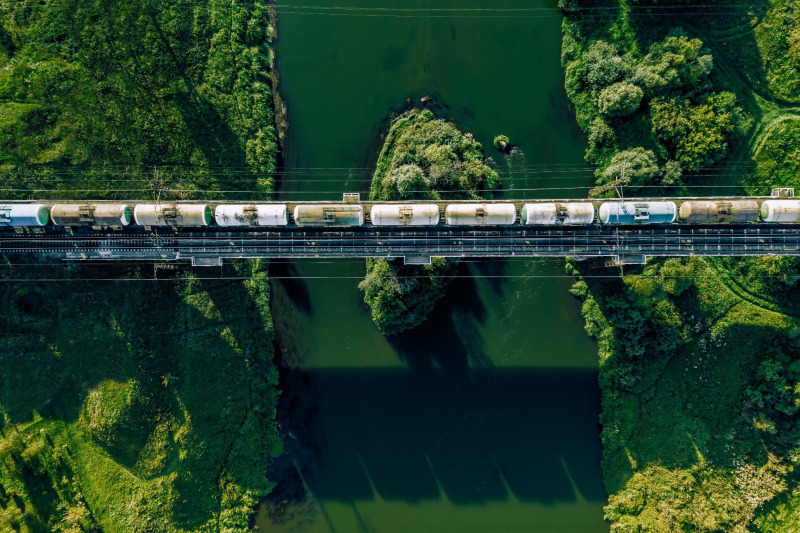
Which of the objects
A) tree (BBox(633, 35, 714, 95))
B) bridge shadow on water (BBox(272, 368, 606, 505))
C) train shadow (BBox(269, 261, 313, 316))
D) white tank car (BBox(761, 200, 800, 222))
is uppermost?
tree (BBox(633, 35, 714, 95))

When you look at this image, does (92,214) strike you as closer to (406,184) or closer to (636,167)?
(406,184)

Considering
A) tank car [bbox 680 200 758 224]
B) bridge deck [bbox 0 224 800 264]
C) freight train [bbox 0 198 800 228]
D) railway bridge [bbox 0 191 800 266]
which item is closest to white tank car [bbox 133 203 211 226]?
freight train [bbox 0 198 800 228]

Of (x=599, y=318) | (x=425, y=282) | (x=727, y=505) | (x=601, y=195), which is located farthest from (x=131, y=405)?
(x=727, y=505)

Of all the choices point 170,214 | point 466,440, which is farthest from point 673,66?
point 170,214

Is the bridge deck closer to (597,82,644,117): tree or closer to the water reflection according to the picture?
(597,82,644,117): tree

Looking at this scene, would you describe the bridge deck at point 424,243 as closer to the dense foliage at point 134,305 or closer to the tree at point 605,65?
the dense foliage at point 134,305

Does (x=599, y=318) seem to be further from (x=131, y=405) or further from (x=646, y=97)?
(x=131, y=405)

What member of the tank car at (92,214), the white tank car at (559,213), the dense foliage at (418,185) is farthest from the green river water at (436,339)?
the tank car at (92,214)
